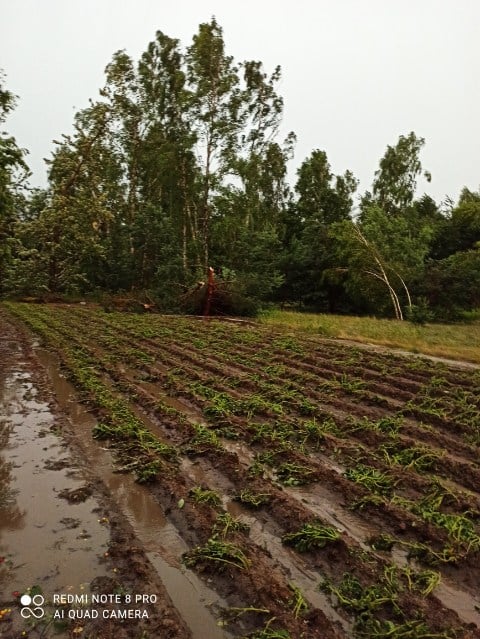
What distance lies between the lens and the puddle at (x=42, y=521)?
118 inches

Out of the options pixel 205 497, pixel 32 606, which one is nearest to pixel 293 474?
pixel 205 497

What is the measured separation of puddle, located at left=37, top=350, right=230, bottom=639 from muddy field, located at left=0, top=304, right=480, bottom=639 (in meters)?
0.01

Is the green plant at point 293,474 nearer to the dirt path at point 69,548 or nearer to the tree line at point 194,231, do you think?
the dirt path at point 69,548

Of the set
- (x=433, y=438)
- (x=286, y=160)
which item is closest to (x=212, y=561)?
(x=433, y=438)

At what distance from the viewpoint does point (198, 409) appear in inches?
257

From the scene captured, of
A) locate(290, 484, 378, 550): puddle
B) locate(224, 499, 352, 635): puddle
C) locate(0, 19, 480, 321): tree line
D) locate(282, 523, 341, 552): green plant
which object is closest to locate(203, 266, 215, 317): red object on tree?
locate(0, 19, 480, 321): tree line

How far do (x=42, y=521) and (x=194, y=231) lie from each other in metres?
25.7

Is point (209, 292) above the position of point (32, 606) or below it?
above

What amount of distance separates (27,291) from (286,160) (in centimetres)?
2260

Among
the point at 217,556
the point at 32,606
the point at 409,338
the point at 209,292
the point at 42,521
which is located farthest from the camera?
the point at 209,292

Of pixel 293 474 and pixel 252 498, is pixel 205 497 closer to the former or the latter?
pixel 252 498

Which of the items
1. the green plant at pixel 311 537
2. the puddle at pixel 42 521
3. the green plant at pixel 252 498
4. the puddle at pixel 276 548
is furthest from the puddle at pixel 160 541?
the green plant at pixel 311 537

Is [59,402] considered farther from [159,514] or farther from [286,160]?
[286,160]

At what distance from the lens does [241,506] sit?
13.0ft
